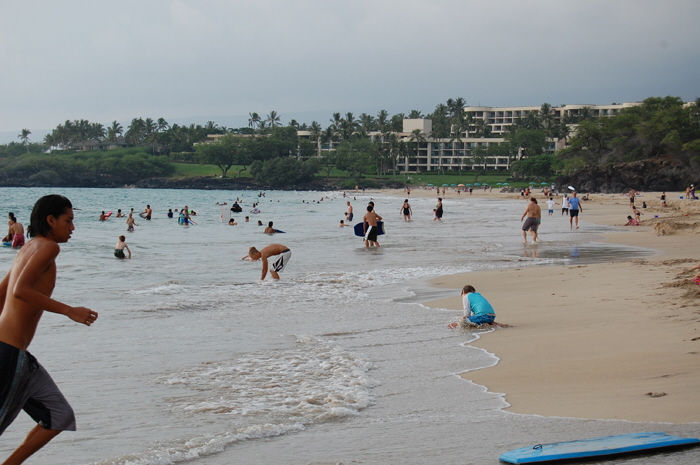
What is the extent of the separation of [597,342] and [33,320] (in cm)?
562

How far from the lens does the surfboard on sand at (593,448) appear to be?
384 cm

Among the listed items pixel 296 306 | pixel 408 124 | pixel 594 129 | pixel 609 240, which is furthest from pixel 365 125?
pixel 296 306

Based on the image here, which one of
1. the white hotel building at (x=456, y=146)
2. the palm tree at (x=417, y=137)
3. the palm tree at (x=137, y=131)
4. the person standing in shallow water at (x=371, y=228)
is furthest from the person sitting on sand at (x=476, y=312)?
the palm tree at (x=137, y=131)

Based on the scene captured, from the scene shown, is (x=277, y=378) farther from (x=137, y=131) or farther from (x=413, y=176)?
(x=137, y=131)

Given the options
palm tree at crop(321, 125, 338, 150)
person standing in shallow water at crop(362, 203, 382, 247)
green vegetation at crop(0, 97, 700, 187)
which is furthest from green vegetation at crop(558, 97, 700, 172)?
palm tree at crop(321, 125, 338, 150)

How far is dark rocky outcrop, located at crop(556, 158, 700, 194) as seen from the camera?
79125 millimetres

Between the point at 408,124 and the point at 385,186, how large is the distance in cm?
3359

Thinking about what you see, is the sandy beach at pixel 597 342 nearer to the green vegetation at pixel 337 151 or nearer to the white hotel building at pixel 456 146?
the green vegetation at pixel 337 151

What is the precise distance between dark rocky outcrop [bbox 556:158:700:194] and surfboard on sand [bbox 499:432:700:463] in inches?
3228

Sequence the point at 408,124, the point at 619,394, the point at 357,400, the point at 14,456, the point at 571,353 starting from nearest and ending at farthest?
the point at 14,456
the point at 619,394
the point at 357,400
the point at 571,353
the point at 408,124

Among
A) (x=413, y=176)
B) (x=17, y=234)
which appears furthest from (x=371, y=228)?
(x=413, y=176)

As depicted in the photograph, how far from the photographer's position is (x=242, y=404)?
5.60 metres

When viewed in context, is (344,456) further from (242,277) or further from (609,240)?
(609,240)

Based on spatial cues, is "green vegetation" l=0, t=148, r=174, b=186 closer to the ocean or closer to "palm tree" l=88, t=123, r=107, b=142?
"palm tree" l=88, t=123, r=107, b=142
